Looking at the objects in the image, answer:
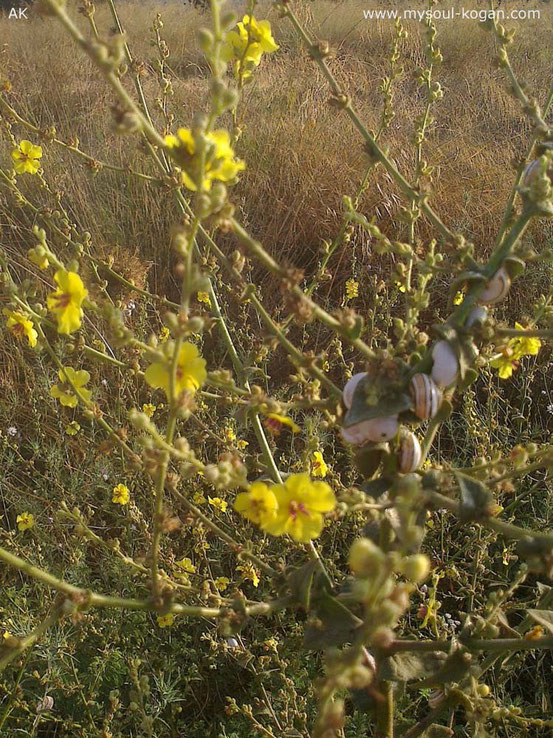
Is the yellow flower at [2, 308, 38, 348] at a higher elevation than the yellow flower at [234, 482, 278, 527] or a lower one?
higher

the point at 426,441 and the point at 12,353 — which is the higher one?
the point at 426,441

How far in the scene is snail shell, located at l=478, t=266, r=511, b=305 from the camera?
95cm

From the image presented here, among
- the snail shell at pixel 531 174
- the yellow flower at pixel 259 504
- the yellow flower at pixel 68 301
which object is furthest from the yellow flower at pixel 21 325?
the snail shell at pixel 531 174

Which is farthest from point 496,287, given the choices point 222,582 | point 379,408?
point 222,582

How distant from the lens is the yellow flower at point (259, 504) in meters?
0.90

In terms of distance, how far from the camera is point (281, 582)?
44.9 inches

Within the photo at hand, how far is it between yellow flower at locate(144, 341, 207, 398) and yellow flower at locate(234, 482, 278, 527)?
17cm

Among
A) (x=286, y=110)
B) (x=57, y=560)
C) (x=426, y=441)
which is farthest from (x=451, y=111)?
(x=426, y=441)

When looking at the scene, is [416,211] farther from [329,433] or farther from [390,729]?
[329,433]

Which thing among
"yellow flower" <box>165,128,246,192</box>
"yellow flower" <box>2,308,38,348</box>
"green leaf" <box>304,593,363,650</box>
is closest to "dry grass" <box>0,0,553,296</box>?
"yellow flower" <box>2,308,38,348</box>

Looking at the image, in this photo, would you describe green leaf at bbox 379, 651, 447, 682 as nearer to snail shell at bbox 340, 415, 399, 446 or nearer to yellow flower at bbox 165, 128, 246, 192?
snail shell at bbox 340, 415, 399, 446

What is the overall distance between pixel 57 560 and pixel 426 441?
210cm

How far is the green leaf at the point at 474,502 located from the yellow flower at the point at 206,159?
1.73 ft

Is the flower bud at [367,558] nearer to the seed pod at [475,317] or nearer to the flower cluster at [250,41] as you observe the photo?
the seed pod at [475,317]
